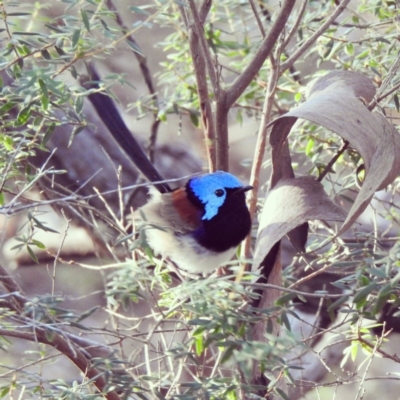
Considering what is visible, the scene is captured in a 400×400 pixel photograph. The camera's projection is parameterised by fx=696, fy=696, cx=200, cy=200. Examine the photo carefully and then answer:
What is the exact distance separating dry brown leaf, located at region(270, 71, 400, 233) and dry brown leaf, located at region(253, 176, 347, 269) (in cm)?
9

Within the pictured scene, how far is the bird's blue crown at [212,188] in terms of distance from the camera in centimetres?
197

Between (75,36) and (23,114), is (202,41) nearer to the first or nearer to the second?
(75,36)

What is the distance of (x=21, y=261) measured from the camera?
365 centimetres

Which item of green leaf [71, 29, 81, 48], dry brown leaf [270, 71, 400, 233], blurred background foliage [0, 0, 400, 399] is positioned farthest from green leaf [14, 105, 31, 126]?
dry brown leaf [270, 71, 400, 233]

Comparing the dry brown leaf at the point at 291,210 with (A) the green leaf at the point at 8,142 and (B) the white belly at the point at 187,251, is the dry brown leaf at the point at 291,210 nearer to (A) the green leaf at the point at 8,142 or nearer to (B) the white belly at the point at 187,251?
(B) the white belly at the point at 187,251

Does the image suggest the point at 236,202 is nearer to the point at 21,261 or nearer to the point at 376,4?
the point at 376,4

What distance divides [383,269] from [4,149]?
0.97 meters

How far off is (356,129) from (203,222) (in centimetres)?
71

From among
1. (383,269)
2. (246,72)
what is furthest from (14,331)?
(246,72)

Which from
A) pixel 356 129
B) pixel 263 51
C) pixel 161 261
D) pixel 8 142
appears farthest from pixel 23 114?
pixel 356 129

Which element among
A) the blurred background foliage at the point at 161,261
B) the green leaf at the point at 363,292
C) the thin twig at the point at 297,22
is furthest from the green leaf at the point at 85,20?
the green leaf at the point at 363,292

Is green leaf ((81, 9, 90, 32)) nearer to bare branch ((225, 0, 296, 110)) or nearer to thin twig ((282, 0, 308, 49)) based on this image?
bare branch ((225, 0, 296, 110))

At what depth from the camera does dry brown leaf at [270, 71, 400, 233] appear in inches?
52.9

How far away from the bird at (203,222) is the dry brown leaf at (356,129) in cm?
33
